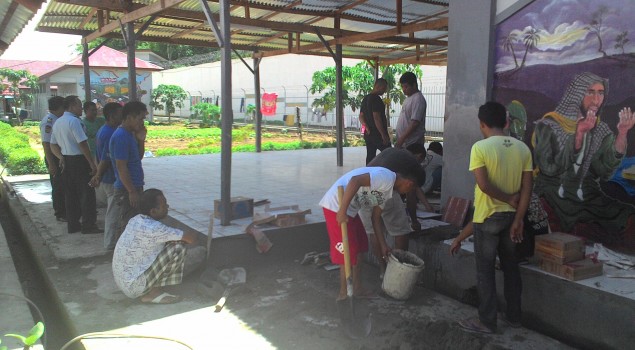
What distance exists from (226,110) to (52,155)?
117 inches

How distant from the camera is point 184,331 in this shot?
372cm

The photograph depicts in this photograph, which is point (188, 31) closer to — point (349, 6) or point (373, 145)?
point (349, 6)

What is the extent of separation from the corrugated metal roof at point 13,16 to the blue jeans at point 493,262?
5.22 meters

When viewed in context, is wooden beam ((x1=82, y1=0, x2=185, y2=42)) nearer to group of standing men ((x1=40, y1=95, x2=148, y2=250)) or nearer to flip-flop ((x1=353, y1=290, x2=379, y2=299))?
group of standing men ((x1=40, y1=95, x2=148, y2=250))

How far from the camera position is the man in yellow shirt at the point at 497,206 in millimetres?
3277

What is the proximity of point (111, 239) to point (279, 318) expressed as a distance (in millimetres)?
2551

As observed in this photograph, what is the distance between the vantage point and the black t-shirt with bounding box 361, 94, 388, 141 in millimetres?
6576

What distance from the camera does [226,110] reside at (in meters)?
5.28

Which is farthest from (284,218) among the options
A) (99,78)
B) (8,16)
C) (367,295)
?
(99,78)

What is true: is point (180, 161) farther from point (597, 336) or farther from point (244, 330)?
point (597, 336)

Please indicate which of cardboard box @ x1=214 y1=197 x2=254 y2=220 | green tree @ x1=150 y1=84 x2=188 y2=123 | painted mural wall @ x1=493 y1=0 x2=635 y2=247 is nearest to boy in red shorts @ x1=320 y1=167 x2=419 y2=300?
painted mural wall @ x1=493 y1=0 x2=635 y2=247

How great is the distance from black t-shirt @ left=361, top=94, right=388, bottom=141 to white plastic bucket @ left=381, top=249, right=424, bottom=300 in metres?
2.72

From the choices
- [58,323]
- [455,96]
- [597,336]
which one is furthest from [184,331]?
[455,96]

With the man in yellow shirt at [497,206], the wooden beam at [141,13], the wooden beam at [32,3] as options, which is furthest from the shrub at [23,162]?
the man in yellow shirt at [497,206]
